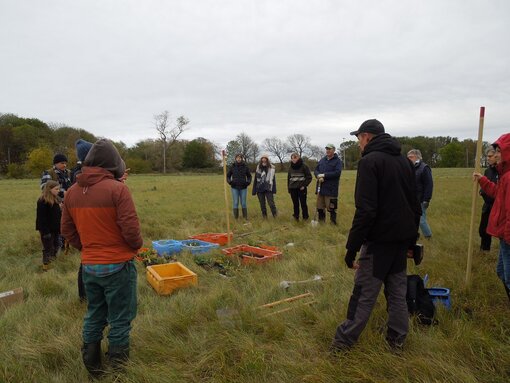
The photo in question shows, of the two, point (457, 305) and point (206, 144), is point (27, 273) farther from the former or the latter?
point (206, 144)

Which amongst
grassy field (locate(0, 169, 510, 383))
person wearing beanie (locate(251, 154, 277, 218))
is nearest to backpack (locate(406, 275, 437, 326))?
grassy field (locate(0, 169, 510, 383))

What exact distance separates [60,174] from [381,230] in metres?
6.01

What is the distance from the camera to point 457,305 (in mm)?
3988

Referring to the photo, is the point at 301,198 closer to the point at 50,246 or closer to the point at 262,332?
the point at 50,246

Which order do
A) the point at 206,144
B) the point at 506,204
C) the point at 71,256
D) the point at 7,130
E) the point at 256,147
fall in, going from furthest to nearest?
1. the point at 256,147
2. the point at 206,144
3. the point at 7,130
4. the point at 71,256
5. the point at 506,204

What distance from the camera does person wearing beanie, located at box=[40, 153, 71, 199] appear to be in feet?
21.5

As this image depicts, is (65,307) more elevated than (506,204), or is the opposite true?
(506,204)

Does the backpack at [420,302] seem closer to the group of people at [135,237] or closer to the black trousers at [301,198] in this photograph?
the group of people at [135,237]

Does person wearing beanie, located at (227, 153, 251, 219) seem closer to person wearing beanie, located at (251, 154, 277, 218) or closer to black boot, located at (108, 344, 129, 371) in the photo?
person wearing beanie, located at (251, 154, 277, 218)

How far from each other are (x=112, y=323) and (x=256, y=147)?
3705 inches

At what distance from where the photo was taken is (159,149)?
241 feet


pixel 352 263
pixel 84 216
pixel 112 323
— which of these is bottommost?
pixel 112 323

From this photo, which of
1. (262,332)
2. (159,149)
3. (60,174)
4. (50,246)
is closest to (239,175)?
(60,174)

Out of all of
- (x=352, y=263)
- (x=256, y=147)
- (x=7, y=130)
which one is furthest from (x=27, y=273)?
(x=256, y=147)
